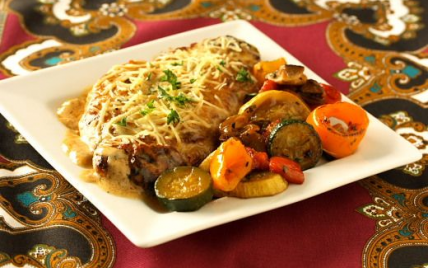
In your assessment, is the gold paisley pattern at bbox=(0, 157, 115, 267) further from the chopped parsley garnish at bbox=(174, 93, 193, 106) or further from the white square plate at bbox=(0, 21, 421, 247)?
the chopped parsley garnish at bbox=(174, 93, 193, 106)

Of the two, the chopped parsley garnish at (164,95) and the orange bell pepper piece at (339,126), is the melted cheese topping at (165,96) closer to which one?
the chopped parsley garnish at (164,95)

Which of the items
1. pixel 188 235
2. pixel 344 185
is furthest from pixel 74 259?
pixel 344 185

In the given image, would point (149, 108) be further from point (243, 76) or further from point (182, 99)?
point (243, 76)

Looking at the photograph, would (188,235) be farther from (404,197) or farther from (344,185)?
(404,197)

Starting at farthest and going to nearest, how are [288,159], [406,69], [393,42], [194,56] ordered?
[393,42]
[406,69]
[194,56]
[288,159]

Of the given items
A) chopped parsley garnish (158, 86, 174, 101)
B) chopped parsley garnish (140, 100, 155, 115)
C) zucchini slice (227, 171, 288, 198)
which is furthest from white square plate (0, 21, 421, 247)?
chopped parsley garnish (158, 86, 174, 101)

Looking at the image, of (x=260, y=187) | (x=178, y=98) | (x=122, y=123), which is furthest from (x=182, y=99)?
(x=260, y=187)

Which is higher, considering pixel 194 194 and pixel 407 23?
pixel 194 194

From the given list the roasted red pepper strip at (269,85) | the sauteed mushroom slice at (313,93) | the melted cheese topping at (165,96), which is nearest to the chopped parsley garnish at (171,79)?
the melted cheese topping at (165,96)
